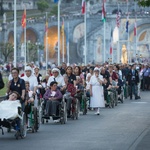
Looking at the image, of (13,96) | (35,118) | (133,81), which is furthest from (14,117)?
(133,81)

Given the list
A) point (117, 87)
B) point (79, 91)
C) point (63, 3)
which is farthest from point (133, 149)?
point (63, 3)

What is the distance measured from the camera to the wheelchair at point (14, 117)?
22.9 meters

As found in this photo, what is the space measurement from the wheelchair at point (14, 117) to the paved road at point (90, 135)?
0.77ft

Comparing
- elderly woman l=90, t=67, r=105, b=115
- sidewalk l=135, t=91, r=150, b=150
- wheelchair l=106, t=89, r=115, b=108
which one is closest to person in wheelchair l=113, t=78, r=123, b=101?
wheelchair l=106, t=89, r=115, b=108

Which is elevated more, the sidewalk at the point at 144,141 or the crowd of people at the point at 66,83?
the crowd of people at the point at 66,83

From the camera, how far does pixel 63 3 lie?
18500cm

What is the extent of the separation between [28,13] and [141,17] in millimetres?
32074

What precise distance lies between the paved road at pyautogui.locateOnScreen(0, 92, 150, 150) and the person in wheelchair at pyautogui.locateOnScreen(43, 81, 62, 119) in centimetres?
38

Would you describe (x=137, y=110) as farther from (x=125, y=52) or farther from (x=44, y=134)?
(x=125, y=52)

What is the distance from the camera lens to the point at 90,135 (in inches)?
952

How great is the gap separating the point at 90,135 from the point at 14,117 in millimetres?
2141

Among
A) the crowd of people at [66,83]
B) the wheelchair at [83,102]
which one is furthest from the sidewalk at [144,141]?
the wheelchair at [83,102]

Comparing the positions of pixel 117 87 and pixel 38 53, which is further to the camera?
pixel 38 53

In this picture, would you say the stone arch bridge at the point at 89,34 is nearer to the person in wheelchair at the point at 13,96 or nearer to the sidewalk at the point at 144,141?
the sidewalk at the point at 144,141
